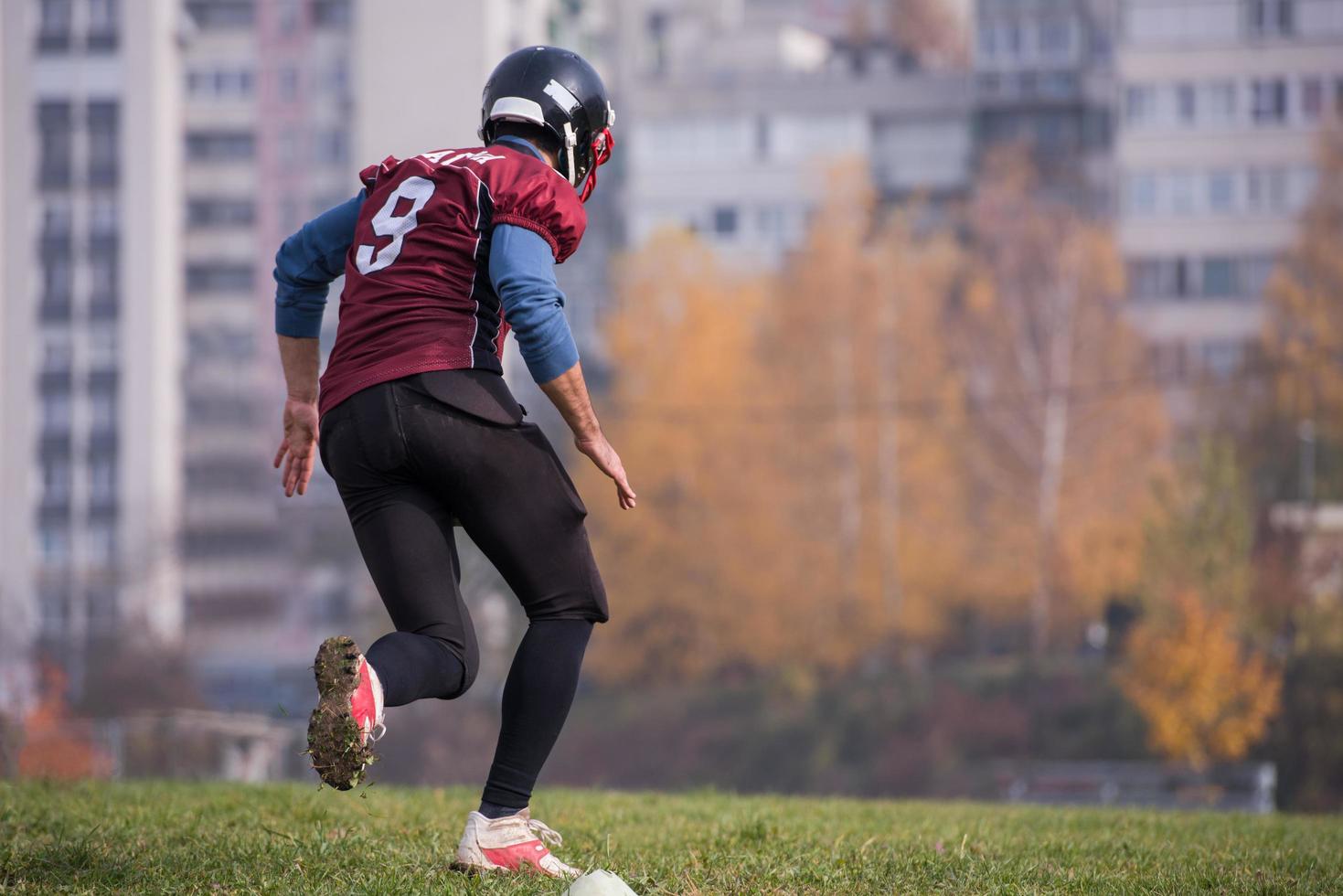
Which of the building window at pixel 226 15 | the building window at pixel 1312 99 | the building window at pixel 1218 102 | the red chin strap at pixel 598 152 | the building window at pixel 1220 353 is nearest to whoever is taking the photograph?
the red chin strap at pixel 598 152

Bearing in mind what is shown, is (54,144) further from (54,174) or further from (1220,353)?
(1220,353)

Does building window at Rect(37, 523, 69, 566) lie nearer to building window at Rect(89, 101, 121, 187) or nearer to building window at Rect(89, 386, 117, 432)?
building window at Rect(89, 386, 117, 432)

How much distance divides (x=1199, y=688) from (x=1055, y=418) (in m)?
15.5

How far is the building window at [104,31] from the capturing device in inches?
3620

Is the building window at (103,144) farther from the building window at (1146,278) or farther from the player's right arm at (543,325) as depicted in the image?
the player's right arm at (543,325)

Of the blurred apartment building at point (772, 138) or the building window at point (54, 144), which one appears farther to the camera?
the building window at point (54, 144)

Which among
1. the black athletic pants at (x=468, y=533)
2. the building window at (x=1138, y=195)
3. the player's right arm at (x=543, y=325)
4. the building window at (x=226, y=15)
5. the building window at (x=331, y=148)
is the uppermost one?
the building window at (x=226, y=15)

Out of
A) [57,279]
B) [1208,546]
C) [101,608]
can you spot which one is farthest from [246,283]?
[1208,546]

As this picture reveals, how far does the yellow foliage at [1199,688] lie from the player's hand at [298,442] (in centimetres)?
3381

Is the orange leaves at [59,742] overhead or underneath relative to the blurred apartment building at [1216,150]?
underneath

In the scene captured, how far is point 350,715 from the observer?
446 cm

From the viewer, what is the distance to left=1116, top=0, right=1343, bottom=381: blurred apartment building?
211 ft

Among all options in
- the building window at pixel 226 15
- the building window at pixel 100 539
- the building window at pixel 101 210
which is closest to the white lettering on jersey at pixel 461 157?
the building window at pixel 100 539

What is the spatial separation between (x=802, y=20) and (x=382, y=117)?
79.4 feet
